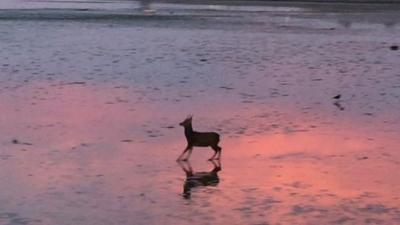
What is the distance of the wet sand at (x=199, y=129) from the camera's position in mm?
6992

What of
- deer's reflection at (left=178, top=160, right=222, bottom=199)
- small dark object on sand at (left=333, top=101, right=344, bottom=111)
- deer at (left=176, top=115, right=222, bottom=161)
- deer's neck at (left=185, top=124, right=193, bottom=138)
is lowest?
deer's reflection at (left=178, top=160, right=222, bottom=199)

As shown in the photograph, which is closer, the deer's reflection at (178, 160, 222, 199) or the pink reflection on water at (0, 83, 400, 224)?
the pink reflection on water at (0, 83, 400, 224)

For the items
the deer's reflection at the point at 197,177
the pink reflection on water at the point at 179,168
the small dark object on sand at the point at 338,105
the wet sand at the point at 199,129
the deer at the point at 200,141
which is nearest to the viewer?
the pink reflection on water at the point at 179,168

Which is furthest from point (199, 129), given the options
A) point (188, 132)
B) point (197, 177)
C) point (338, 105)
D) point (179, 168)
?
point (338, 105)

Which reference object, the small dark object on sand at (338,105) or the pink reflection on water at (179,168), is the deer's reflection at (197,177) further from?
the small dark object on sand at (338,105)

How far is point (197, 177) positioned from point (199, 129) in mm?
2224

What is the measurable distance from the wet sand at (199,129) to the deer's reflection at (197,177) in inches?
2.7

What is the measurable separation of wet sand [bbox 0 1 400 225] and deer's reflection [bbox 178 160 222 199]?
2.7 inches

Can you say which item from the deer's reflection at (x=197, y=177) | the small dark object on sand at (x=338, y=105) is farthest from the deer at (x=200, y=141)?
the small dark object on sand at (x=338, y=105)

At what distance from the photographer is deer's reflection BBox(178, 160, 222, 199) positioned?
7.55m

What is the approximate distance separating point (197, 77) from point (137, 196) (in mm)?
7584

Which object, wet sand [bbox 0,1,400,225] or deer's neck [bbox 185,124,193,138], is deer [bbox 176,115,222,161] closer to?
deer's neck [bbox 185,124,193,138]

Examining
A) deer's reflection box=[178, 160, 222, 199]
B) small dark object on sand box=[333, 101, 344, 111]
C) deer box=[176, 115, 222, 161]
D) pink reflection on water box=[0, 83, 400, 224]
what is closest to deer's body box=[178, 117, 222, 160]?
deer box=[176, 115, 222, 161]

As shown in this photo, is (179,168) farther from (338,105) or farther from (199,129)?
(338,105)
